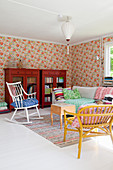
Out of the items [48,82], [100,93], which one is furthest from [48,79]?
[100,93]

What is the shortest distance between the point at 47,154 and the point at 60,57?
474 cm

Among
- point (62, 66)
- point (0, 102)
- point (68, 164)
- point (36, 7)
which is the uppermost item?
point (36, 7)

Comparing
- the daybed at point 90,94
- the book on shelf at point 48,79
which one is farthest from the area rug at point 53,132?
the book on shelf at point 48,79

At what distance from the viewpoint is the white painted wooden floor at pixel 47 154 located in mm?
1948

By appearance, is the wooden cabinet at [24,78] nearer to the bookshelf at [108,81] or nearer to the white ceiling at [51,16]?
the white ceiling at [51,16]

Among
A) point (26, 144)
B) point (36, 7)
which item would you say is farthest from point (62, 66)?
point (26, 144)

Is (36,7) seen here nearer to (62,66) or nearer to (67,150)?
(67,150)

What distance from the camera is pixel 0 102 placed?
5223mm

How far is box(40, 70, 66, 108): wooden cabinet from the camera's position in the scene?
5676mm

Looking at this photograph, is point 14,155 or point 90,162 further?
point 14,155

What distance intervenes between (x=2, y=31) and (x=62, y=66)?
2.65 meters

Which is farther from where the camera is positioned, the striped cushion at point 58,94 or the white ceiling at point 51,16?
the striped cushion at point 58,94

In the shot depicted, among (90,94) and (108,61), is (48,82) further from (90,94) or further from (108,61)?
(108,61)

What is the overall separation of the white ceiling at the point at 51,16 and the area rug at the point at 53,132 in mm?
2389
